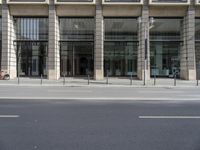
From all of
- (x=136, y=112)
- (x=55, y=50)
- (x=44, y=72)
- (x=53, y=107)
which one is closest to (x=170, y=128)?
(x=136, y=112)

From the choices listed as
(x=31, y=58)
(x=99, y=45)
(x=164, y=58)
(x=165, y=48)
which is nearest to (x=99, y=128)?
(x=99, y=45)

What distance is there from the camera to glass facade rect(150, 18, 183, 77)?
137 feet

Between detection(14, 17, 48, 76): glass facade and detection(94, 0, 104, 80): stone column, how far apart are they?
6.05m

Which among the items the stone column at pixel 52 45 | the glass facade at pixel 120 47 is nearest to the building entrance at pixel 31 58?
the stone column at pixel 52 45

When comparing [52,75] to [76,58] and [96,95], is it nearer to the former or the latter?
[76,58]

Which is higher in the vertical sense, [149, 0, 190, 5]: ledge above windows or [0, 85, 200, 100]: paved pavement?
[149, 0, 190, 5]: ledge above windows

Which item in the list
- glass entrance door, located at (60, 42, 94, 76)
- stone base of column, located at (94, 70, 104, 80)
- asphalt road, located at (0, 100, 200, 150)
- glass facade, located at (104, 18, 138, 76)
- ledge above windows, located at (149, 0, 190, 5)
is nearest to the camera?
asphalt road, located at (0, 100, 200, 150)

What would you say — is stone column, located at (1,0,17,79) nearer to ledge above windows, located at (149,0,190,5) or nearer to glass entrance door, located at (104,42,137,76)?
glass entrance door, located at (104,42,137,76)

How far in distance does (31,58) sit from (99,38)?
901 cm

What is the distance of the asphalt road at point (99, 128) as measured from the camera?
723cm

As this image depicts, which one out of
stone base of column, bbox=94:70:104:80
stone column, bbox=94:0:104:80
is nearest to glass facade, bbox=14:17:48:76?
stone column, bbox=94:0:104:80

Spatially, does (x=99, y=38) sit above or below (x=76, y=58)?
above

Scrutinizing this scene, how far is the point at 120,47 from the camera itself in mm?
42969

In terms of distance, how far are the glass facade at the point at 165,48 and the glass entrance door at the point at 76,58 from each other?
7462 millimetres
